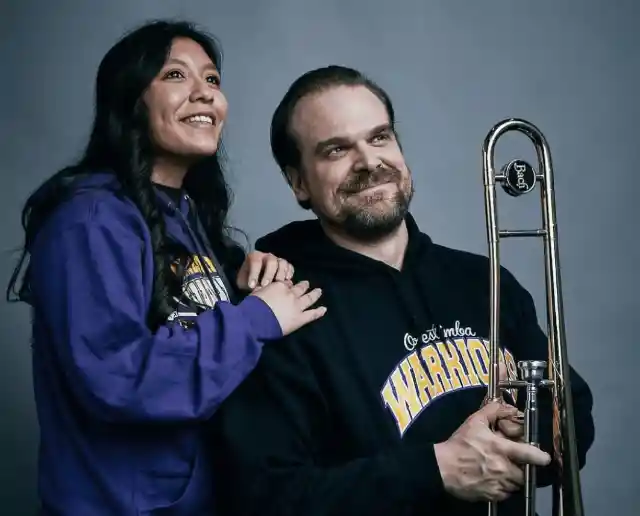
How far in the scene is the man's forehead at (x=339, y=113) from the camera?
1.77 m

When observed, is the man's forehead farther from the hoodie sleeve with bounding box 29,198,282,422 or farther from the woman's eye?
the hoodie sleeve with bounding box 29,198,282,422

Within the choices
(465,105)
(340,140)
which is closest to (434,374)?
(340,140)

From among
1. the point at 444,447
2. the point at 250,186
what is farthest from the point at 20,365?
the point at 444,447

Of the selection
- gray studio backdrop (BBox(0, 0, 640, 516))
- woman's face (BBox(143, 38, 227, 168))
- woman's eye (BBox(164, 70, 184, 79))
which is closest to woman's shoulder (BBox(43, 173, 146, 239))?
woman's face (BBox(143, 38, 227, 168))

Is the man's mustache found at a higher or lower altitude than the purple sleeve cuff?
higher

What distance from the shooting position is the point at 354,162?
1761 mm

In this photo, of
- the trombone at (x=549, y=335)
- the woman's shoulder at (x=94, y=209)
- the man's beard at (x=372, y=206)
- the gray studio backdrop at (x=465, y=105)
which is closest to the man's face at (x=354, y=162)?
the man's beard at (x=372, y=206)

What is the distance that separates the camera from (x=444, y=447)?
1.53 meters

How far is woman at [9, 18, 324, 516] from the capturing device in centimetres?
154

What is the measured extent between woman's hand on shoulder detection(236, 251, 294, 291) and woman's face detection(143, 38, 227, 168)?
23 cm

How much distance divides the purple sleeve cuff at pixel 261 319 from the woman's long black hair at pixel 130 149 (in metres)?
0.15

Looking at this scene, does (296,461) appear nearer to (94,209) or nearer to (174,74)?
(94,209)

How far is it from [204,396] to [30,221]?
47cm

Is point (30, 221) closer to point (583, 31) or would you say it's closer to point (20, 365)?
point (20, 365)
